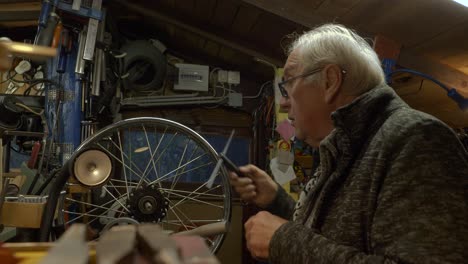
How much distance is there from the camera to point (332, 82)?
104cm

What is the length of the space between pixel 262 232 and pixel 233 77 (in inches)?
116

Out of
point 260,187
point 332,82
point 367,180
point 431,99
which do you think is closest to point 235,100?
point 431,99

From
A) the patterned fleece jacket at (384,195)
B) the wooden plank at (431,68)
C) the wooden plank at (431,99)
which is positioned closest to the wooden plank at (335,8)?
the wooden plank at (431,68)

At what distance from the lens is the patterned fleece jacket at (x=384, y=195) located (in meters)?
0.68

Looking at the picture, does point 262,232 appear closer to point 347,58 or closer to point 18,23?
point 347,58

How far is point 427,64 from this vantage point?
218 centimetres

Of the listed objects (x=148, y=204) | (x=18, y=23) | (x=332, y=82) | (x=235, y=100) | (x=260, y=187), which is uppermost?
(x=18, y=23)

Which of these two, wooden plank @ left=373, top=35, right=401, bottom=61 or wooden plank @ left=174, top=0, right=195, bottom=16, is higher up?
wooden plank @ left=174, top=0, right=195, bottom=16

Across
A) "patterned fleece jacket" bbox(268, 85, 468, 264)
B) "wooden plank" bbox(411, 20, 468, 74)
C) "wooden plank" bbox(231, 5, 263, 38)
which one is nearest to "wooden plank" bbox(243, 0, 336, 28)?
"wooden plank" bbox(231, 5, 263, 38)

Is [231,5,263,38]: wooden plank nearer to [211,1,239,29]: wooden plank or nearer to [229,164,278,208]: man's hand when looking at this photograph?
[211,1,239,29]: wooden plank

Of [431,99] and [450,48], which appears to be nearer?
[450,48]

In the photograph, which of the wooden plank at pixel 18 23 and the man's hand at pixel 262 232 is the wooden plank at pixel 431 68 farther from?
the wooden plank at pixel 18 23

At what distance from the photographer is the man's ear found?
40.7 inches

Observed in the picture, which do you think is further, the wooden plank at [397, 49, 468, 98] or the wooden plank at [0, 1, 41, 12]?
the wooden plank at [0, 1, 41, 12]
